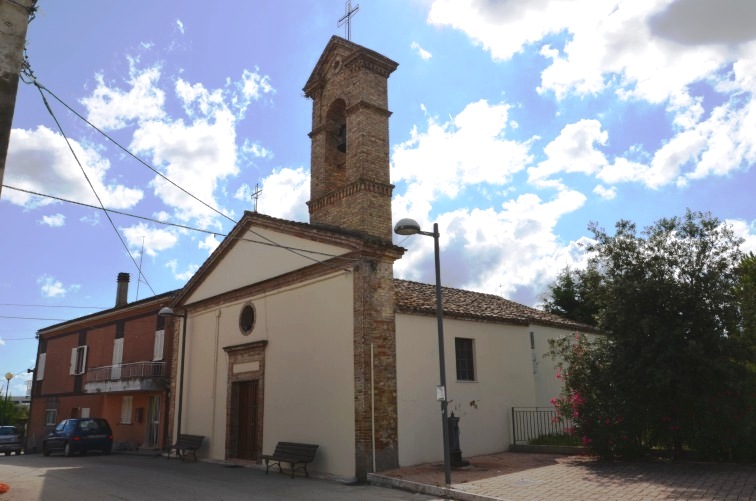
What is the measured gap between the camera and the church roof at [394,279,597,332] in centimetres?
1400

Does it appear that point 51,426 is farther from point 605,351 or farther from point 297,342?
point 605,351

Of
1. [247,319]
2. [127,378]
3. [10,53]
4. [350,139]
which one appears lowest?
[127,378]

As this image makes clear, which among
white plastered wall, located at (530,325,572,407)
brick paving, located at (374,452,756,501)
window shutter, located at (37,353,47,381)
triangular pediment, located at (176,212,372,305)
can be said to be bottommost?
brick paving, located at (374,452,756,501)

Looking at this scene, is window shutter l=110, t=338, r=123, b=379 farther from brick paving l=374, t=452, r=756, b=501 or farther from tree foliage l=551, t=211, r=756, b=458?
tree foliage l=551, t=211, r=756, b=458

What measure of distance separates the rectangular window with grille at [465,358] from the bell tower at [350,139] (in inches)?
145

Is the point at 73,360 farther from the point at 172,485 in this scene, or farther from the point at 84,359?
the point at 172,485

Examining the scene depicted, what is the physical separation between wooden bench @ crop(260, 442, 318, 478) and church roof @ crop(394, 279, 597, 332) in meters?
3.73

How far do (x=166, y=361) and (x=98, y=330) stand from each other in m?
6.66

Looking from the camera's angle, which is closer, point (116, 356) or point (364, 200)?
point (364, 200)

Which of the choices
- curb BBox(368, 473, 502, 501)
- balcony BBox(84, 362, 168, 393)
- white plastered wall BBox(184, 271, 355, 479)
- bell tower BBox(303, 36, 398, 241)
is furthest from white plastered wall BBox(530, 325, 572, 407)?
balcony BBox(84, 362, 168, 393)

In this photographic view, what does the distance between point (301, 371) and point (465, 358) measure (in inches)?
175

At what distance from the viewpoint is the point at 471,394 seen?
1488 centimetres

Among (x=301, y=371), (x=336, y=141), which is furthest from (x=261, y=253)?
(x=301, y=371)

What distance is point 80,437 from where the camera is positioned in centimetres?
2022
